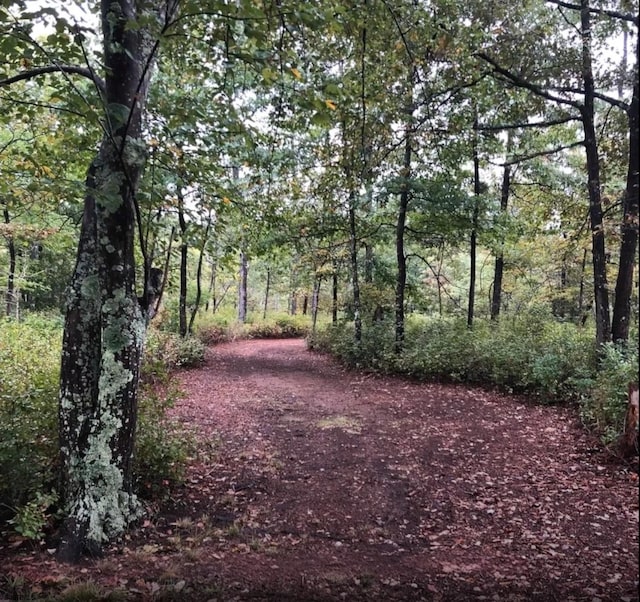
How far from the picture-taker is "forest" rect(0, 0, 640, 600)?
384 cm

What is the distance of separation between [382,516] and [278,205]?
204 inches

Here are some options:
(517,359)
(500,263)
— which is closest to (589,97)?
(517,359)

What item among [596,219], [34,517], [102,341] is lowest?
[34,517]

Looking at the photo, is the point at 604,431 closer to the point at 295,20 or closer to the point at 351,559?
the point at 351,559

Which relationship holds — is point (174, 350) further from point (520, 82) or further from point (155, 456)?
point (520, 82)

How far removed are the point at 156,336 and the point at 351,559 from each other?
9.26 metres

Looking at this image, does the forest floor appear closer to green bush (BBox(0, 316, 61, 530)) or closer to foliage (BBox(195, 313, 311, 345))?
green bush (BBox(0, 316, 61, 530))

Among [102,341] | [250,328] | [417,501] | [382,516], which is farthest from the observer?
[250,328]

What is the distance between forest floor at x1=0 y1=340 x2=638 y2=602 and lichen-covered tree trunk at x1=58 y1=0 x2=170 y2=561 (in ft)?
1.52

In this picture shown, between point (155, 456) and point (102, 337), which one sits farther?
point (155, 456)

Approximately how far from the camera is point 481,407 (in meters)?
8.47

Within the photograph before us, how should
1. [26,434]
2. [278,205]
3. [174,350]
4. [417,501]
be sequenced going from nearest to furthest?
[26,434] < [417,501] < [278,205] < [174,350]

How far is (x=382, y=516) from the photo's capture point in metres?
4.72

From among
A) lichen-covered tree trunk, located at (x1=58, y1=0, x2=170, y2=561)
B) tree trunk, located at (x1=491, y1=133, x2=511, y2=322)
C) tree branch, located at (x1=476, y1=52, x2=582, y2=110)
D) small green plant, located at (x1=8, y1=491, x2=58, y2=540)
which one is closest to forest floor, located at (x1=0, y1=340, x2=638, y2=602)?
small green plant, located at (x1=8, y1=491, x2=58, y2=540)
